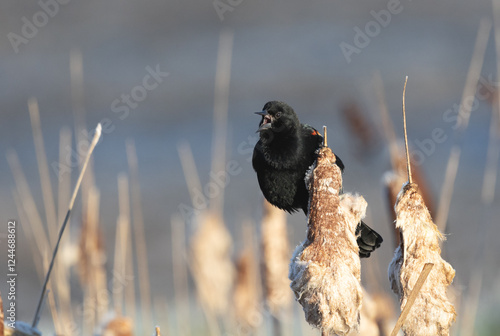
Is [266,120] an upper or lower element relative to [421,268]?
upper

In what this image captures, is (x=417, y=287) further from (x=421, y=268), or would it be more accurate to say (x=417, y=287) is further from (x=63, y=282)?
(x=63, y=282)

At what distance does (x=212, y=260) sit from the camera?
11.1 feet

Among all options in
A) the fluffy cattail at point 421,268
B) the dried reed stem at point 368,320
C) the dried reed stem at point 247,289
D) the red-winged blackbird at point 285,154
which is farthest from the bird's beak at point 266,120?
the dried reed stem at point 247,289

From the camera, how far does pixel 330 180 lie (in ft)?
4.83

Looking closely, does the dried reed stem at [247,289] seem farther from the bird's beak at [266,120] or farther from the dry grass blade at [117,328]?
the dry grass blade at [117,328]

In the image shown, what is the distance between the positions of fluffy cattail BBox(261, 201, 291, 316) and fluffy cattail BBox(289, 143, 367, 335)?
120 centimetres

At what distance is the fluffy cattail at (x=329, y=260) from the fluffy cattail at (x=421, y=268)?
0.11 meters

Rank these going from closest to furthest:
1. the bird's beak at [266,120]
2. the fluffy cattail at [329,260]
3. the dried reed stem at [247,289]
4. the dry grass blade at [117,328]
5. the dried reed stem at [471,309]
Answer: the fluffy cattail at [329,260] → the dry grass blade at [117,328] → the bird's beak at [266,120] → the dried reed stem at [471,309] → the dried reed stem at [247,289]

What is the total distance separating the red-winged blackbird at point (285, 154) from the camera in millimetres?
2330

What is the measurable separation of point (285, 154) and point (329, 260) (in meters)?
0.98

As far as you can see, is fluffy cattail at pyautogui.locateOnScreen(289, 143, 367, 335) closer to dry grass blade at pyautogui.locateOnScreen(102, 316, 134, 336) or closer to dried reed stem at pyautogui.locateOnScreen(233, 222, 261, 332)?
dry grass blade at pyautogui.locateOnScreen(102, 316, 134, 336)

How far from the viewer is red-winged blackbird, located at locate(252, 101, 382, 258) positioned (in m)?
2.33

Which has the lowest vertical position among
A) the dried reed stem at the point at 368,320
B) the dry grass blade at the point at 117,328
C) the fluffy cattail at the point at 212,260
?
the dry grass blade at the point at 117,328

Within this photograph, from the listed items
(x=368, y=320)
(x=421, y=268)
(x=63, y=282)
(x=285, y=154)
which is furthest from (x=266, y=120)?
(x=63, y=282)
